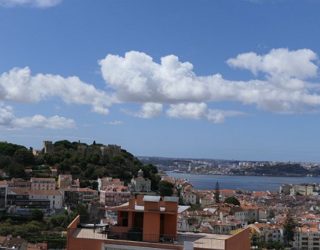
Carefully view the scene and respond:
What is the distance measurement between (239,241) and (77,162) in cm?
5505

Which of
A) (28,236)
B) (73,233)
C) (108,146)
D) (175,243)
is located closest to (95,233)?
(73,233)

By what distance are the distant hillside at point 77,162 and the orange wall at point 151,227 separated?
1989 inches

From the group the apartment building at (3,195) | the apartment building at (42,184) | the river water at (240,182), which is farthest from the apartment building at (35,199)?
the river water at (240,182)

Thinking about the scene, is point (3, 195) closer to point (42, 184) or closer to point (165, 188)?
point (42, 184)

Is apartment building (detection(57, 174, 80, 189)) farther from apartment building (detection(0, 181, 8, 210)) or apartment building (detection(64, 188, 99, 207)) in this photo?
apartment building (detection(0, 181, 8, 210))

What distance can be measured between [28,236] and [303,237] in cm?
2427

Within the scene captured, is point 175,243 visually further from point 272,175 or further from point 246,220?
point 272,175

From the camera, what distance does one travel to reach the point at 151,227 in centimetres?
675

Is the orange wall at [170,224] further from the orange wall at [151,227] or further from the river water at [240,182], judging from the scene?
the river water at [240,182]

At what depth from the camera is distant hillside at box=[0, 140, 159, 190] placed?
58.1 m

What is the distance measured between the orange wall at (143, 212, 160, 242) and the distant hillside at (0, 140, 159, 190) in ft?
166

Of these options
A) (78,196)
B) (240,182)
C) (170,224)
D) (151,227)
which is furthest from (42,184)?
(240,182)

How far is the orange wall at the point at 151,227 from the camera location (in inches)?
264

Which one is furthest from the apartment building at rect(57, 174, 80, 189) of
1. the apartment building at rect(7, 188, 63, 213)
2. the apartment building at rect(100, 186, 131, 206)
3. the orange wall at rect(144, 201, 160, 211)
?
the orange wall at rect(144, 201, 160, 211)
